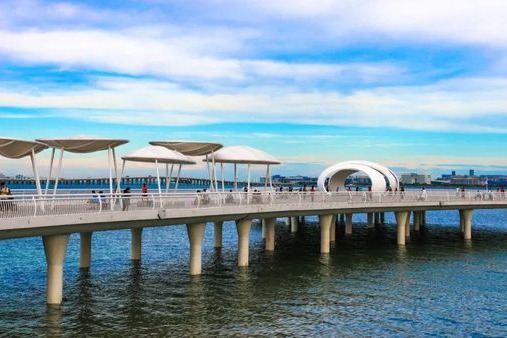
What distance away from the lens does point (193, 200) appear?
32.5 metres

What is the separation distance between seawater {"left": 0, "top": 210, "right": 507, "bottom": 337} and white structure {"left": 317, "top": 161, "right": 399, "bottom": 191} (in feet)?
36.2

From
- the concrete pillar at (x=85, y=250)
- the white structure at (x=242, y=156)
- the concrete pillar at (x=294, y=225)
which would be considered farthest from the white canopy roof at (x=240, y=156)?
the concrete pillar at (x=294, y=225)

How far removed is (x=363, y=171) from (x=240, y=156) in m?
21.1

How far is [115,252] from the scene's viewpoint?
4641cm

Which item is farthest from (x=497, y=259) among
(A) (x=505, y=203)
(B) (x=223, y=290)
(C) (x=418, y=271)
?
(B) (x=223, y=290)

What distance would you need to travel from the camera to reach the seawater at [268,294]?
23672 mm

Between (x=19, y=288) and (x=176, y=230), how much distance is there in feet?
124

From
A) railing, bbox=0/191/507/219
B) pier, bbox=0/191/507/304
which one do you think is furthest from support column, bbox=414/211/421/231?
railing, bbox=0/191/507/219

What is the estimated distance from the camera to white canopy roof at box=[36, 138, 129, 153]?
29.2m

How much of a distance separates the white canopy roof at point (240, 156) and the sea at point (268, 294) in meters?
7.17

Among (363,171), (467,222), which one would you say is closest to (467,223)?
(467,222)

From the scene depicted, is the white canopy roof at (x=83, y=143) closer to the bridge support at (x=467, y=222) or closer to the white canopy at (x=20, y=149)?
the white canopy at (x=20, y=149)

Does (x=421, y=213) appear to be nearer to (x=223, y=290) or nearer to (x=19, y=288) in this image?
(x=223, y=290)

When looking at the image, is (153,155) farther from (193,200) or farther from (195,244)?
(195,244)
